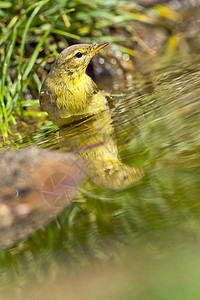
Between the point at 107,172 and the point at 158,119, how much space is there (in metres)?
0.78

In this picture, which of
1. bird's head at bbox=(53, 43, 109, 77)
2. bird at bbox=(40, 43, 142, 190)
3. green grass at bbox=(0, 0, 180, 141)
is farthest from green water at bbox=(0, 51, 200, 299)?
green grass at bbox=(0, 0, 180, 141)

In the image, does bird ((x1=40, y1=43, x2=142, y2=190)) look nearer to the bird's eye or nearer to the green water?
the bird's eye

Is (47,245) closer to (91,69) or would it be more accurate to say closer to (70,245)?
(70,245)

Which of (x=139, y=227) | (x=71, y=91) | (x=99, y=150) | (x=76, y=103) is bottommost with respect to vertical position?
(x=139, y=227)

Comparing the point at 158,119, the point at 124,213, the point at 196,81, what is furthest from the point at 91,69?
the point at 124,213

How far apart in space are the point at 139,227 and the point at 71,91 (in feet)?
8.52

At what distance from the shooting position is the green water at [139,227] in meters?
1.50

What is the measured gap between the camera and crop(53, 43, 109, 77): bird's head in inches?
174

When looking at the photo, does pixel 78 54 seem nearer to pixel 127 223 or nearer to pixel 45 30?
pixel 45 30

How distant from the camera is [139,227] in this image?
5.91 ft

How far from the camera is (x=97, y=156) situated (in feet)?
9.53

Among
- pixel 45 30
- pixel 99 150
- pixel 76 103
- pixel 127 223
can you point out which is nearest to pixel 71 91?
pixel 76 103

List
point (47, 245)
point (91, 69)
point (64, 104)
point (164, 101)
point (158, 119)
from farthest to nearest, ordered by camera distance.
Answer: point (91, 69) → point (64, 104) → point (164, 101) → point (158, 119) → point (47, 245)

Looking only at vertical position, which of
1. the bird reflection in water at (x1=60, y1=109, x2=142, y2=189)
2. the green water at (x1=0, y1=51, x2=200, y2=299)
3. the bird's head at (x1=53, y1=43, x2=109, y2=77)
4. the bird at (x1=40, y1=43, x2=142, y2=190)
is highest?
the bird's head at (x1=53, y1=43, x2=109, y2=77)
